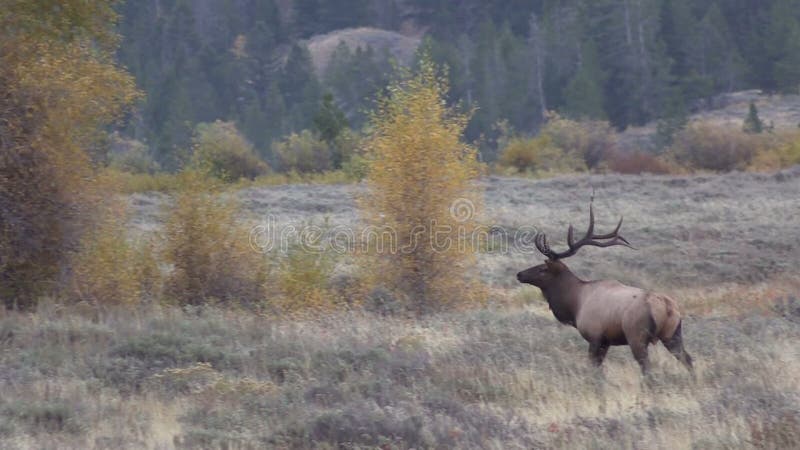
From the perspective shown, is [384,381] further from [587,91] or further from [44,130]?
[587,91]

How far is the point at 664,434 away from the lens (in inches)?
295

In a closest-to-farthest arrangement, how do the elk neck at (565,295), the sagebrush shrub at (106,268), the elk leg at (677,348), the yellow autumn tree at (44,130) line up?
the elk leg at (677,348)
the elk neck at (565,295)
the yellow autumn tree at (44,130)
the sagebrush shrub at (106,268)

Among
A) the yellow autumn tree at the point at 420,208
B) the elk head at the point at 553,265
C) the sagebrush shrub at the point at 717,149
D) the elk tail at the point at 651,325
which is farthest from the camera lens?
the sagebrush shrub at the point at 717,149

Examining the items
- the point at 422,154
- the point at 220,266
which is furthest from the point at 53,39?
the point at 422,154

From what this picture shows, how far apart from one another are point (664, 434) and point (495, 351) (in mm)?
3242

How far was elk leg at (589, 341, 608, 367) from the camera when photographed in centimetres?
1011

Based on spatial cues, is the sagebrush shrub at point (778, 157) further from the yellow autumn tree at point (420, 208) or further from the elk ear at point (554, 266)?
the elk ear at point (554, 266)

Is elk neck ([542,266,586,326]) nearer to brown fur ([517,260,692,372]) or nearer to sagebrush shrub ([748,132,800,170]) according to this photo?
brown fur ([517,260,692,372])

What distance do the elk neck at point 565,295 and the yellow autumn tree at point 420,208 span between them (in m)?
3.46

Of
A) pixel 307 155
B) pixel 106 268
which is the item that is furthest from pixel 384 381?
pixel 307 155

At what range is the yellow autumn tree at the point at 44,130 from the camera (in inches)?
509

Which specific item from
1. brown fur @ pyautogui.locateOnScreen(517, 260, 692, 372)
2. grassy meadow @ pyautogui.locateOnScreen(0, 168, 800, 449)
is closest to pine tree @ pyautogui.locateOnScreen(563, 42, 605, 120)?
grassy meadow @ pyautogui.locateOnScreen(0, 168, 800, 449)

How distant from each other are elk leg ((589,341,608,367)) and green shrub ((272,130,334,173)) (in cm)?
3739

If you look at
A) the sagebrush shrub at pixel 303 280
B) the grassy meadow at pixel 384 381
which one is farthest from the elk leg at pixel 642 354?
the sagebrush shrub at pixel 303 280
